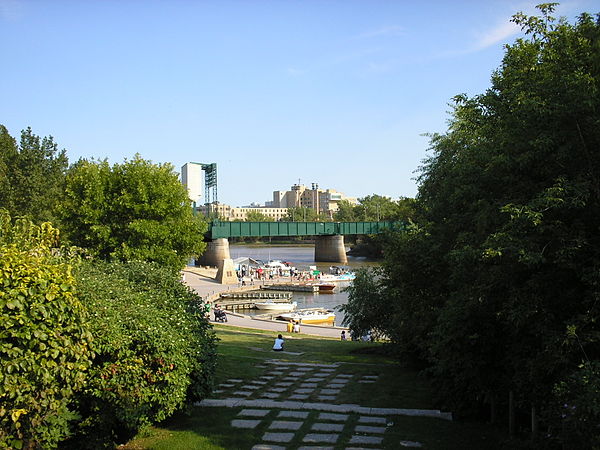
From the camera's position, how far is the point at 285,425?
36.3ft

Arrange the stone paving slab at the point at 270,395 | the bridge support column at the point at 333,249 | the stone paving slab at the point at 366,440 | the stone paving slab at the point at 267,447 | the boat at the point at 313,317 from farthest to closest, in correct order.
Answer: the bridge support column at the point at 333,249 < the boat at the point at 313,317 < the stone paving slab at the point at 270,395 < the stone paving slab at the point at 366,440 < the stone paving slab at the point at 267,447

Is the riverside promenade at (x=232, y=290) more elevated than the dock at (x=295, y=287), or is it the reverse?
the riverside promenade at (x=232, y=290)

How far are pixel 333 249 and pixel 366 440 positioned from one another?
93.7 m

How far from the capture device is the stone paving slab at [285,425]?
10906mm

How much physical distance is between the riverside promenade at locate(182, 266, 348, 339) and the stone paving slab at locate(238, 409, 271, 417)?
11.7 meters

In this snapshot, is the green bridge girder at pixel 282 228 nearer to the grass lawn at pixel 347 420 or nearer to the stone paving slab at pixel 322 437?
the grass lawn at pixel 347 420

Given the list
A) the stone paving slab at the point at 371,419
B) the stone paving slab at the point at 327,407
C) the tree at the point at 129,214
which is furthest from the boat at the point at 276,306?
the stone paving slab at the point at 371,419

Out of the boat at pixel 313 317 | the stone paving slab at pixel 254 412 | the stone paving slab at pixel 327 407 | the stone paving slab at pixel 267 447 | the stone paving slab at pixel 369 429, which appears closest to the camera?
the stone paving slab at pixel 267 447

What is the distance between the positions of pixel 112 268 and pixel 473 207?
25.9 feet

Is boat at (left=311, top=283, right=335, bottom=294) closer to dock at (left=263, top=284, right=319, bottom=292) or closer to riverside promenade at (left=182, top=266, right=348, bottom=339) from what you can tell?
dock at (left=263, top=284, right=319, bottom=292)

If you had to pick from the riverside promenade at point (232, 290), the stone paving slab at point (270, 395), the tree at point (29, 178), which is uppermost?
the tree at point (29, 178)

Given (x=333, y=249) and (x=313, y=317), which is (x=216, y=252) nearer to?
(x=333, y=249)

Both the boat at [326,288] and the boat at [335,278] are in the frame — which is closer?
the boat at [326,288]

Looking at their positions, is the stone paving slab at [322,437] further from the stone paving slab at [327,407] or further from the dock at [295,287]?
the dock at [295,287]
